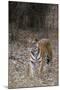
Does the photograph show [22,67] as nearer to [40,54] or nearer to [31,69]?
[31,69]

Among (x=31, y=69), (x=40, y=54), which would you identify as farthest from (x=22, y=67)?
(x=40, y=54)

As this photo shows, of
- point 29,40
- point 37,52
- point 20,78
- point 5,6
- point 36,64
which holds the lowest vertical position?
point 20,78

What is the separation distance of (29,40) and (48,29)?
0.77 ft

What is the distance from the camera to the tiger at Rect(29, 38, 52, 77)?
1.92m

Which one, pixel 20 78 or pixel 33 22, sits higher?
pixel 33 22

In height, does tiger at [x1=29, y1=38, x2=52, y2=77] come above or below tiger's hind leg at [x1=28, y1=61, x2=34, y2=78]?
above

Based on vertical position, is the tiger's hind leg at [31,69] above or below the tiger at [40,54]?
below

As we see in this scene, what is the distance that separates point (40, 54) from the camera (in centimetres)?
195

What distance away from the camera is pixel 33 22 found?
194 cm

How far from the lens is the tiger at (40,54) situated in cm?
192

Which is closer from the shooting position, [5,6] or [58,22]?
[5,6]

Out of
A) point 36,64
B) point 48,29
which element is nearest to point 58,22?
point 48,29

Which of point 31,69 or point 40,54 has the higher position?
point 40,54

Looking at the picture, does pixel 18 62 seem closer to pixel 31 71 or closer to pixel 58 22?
pixel 31 71
